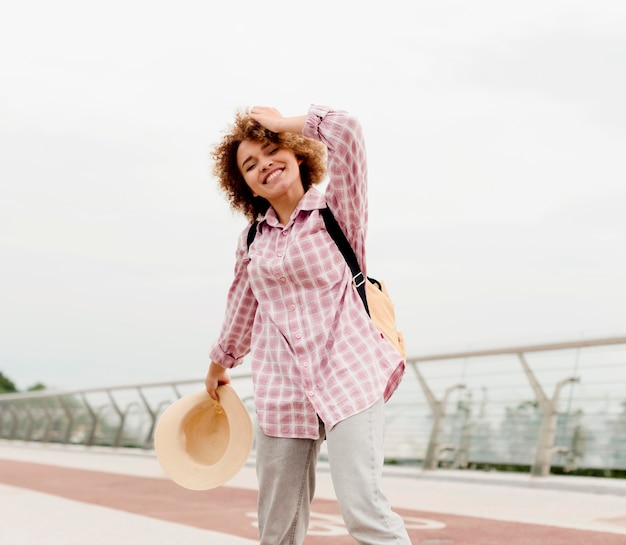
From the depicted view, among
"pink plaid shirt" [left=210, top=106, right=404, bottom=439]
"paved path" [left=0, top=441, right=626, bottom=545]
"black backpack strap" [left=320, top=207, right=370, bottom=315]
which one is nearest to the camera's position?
"pink plaid shirt" [left=210, top=106, right=404, bottom=439]

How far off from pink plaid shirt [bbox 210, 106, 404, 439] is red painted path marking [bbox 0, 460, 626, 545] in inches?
95.5

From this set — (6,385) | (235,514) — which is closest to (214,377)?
(235,514)

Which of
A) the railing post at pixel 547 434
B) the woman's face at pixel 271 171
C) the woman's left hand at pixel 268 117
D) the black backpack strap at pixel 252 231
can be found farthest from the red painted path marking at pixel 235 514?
the woman's left hand at pixel 268 117

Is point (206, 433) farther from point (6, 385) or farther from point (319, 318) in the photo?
point (6, 385)

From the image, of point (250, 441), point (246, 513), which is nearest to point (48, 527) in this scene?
point (246, 513)

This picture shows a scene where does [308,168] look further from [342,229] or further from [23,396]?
[23,396]

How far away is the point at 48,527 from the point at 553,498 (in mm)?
3668

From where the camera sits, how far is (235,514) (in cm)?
675

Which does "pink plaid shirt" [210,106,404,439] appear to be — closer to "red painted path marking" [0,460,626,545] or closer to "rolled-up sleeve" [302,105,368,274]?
"rolled-up sleeve" [302,105,368,274]

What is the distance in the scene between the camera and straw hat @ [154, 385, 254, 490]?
3361mm

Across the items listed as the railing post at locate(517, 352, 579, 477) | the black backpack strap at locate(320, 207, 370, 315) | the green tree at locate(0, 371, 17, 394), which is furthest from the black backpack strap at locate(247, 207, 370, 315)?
the green tree at locate(0, 371, 17, 394)

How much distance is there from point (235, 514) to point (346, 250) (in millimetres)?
4137

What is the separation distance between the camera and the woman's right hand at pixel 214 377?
349 cm

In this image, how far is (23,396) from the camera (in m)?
21.7
